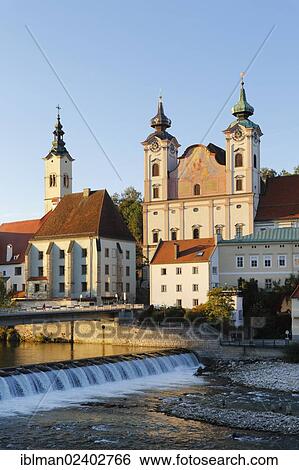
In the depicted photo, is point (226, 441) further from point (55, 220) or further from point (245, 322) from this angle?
point (55, 220)

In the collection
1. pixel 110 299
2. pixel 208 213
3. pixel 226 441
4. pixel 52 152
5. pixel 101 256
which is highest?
pixel 52 152

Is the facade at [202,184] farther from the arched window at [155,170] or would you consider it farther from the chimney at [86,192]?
the chimney at [86,192]

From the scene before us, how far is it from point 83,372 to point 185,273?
80.3ft

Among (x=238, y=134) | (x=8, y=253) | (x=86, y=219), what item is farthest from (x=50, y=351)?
(x=238, y=134)

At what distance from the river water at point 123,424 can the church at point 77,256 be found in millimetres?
33908

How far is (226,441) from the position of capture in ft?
81.2

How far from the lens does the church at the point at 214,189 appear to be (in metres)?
73.8

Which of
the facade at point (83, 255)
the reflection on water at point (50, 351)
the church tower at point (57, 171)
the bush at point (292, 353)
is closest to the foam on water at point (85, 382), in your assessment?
the bush at point (292, 353)

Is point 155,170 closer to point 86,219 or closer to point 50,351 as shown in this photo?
point 86,219

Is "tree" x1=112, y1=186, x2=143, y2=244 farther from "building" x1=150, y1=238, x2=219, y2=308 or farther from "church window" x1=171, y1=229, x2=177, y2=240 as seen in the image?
"building" x1=150, y1=238, x2=219, y2=308

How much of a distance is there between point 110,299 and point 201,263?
15.3 meters

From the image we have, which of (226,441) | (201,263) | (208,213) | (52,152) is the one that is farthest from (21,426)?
(52,152)

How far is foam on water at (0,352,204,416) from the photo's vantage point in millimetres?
31859

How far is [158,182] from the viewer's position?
79500mm
